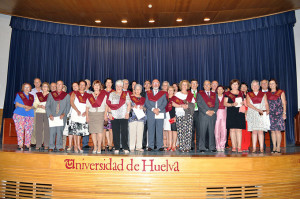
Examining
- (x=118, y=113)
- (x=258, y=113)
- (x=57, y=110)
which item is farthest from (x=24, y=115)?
(x=258, y=113)

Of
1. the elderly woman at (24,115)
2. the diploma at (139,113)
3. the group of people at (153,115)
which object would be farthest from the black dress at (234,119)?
the elderly woman at (24,115)

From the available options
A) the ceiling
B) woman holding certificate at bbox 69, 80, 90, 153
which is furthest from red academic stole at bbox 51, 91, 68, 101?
the ceiling

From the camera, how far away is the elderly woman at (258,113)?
5496 millimetres

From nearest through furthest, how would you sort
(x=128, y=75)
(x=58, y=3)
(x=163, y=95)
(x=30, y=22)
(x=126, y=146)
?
(x=126, y=146), (x=163, y=95), (x=58, y=3), (x=30, y=22), (x=128, y=75)

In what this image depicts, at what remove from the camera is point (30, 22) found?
8859 mm

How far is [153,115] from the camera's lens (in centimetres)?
582

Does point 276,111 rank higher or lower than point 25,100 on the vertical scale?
lower

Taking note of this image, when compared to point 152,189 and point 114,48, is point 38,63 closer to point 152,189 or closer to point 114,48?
point 114,48

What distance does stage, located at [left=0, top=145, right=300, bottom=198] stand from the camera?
436cm

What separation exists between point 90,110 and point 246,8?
5.12 metres

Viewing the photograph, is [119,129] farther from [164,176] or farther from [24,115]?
[24,115]

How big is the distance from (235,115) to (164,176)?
2.16m

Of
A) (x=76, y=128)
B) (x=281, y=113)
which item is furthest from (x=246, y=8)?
(x=76, y=128)

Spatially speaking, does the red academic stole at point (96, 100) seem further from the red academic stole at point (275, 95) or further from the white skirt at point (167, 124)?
the red academic stole at point (275, 95)
